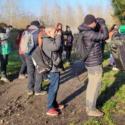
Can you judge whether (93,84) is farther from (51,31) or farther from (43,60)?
(51,31)

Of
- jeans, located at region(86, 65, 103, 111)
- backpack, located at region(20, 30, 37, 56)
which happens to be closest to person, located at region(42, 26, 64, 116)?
jeans, located at region(86, 65, 103, 111)

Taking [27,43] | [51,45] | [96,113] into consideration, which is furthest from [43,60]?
[96,113]

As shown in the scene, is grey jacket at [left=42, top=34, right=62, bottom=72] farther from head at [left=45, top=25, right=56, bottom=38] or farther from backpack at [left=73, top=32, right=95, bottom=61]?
backpack at [left=73, top=32, right=95, bottom=61]

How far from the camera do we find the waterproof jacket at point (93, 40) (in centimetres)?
304

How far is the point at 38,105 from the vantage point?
4062mm

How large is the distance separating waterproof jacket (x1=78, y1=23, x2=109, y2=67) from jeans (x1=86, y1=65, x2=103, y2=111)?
12 cm

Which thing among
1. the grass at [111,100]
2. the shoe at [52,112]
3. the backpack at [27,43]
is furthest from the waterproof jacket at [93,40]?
the backpack at [27,43]

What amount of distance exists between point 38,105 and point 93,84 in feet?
5.27

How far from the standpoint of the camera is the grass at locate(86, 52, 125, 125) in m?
3.22

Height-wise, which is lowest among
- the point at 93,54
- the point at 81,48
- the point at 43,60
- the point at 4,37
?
the point at 43,60

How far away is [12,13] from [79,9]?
22054 millimetres

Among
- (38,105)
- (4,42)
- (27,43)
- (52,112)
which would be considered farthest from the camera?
(4,42)

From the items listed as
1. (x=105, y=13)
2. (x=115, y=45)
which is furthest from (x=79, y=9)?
(x=115, y=45)

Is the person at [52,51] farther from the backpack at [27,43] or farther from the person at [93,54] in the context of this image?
the backpack at [27,43]
